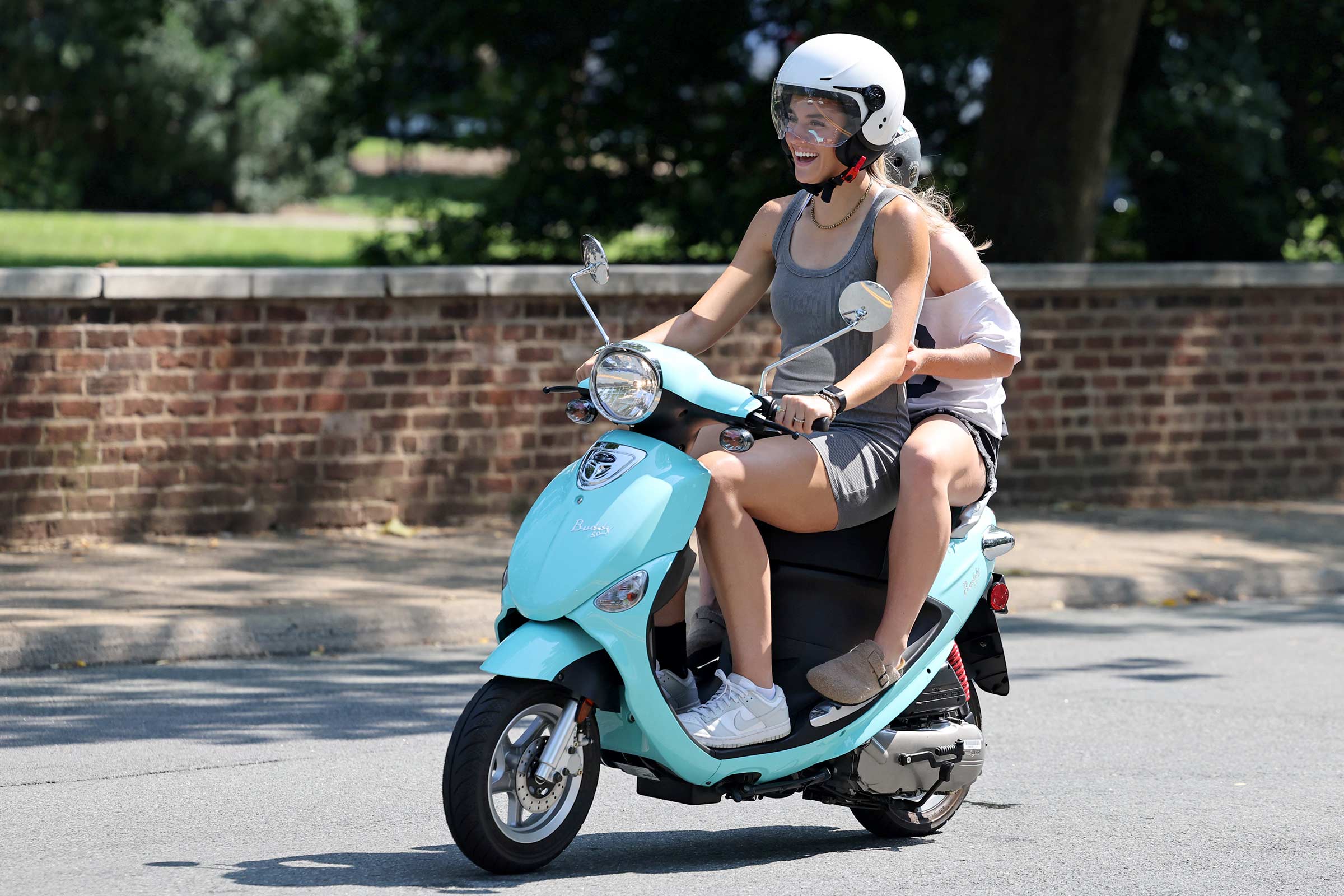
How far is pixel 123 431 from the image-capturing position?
979cm

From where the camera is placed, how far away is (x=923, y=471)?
486cm

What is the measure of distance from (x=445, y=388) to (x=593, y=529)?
642 centimetres

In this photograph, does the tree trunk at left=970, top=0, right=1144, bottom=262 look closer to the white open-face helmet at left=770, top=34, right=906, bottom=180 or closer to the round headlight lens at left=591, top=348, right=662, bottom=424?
the white open-face helmet at left=770, top=34, right=906, bottom=180

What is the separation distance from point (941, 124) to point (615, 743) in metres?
13.6

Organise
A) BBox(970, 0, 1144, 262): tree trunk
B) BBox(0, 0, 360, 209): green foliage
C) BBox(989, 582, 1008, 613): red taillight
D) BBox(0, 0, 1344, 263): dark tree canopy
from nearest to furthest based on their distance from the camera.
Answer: BBox(989, 582, 1008, 613): red taillight, BBox(970, 0, 1144, 262): tree trunk, BBox(0, 0, 1344, 263): dark tree canopy, BBox(0, 0, 360, 209): green foliage

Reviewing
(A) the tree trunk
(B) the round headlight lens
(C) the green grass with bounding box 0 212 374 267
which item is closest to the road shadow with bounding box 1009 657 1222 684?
(B) the round headlight lens

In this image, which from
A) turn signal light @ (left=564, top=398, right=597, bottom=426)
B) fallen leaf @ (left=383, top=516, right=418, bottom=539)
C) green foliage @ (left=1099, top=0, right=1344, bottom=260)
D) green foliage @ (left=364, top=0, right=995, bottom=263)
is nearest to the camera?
turn signal light @ (left=564, top=398, right=597, bottom=426)

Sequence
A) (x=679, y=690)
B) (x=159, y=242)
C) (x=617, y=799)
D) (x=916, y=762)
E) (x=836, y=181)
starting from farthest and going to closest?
(x=159, y=242)
(x=617, y=799)
(x=916, y=762)
(x=836, y=181)
(x=679, y=690)

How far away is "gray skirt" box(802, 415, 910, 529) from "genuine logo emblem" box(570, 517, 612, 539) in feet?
1.98

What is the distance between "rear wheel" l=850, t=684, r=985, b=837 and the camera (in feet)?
17.1

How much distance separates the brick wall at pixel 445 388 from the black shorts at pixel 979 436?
18.8 feet

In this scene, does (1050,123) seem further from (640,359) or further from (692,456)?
(640,359)

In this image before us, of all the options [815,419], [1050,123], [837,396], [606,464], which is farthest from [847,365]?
[1050,123]

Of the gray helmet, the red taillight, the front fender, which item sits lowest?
the front fender
